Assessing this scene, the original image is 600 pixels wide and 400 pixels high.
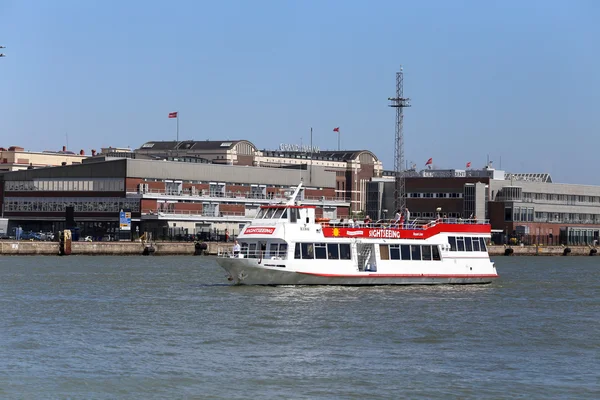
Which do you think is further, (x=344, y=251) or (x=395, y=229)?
(x=395, y=229)

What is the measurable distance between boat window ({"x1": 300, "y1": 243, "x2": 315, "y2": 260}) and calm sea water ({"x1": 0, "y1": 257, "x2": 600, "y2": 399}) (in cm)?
189

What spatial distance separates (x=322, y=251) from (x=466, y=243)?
11.4 metres

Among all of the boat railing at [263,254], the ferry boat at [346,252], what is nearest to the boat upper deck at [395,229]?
the ferry boat at [346,252]

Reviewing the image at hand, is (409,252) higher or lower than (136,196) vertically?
lower

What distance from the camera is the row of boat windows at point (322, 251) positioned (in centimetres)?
6588

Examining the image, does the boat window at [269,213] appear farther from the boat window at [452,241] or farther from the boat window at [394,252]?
the boat window at [452,241]

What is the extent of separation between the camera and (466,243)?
73312 millimetres

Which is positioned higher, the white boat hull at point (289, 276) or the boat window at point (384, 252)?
the boat window at point (384, 252)

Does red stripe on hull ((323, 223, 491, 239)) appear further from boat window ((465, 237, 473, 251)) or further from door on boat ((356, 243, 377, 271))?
door on boat ((356, 243, 377, 271))

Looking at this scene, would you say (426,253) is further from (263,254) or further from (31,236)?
(31,236)

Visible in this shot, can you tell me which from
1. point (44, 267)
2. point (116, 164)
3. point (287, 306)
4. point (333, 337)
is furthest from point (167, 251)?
point (333, 337)

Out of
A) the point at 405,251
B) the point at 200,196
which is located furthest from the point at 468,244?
the point at 200,196

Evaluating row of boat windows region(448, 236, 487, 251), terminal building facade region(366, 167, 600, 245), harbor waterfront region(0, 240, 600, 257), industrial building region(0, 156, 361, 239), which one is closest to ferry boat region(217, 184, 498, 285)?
row of boat windows region(448, 236, 487, 251)

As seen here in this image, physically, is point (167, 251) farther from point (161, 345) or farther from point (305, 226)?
point (161, 345)
